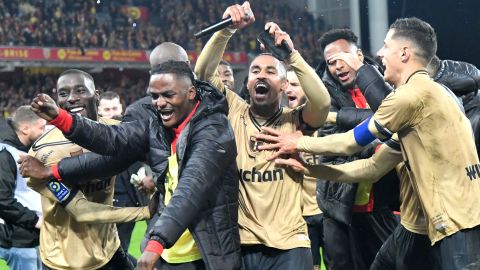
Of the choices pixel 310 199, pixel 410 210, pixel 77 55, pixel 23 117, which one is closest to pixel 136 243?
pixel 23 117

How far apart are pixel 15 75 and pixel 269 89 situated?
2472cm

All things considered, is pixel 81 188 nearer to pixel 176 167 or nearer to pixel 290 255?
pixel 176 167

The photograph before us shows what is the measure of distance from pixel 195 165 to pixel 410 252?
178cm

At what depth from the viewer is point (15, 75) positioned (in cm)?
2817

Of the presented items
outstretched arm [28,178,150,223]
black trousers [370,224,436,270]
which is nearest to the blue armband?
black trousers [370,224,436,270]

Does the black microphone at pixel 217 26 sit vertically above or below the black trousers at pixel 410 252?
above

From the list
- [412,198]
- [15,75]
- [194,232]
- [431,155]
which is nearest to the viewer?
[194,232]

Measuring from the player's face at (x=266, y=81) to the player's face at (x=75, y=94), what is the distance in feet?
3.69

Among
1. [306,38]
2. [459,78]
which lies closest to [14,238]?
[459,78]

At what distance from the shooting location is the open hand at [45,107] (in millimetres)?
4266

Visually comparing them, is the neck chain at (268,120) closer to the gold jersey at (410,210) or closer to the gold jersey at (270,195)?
the gold jersey at (270,195)

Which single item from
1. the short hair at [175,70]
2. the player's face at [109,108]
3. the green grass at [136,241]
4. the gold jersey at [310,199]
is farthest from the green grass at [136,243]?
the short hair at [175,70]

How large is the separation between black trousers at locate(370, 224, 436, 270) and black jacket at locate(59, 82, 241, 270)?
4.31 ft

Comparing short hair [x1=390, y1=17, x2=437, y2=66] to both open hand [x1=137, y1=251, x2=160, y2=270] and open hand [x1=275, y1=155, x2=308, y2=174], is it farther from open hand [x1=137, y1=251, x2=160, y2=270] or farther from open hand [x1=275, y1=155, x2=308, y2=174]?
open hand [x1=137, y1=251, x2=160, y2=270]
